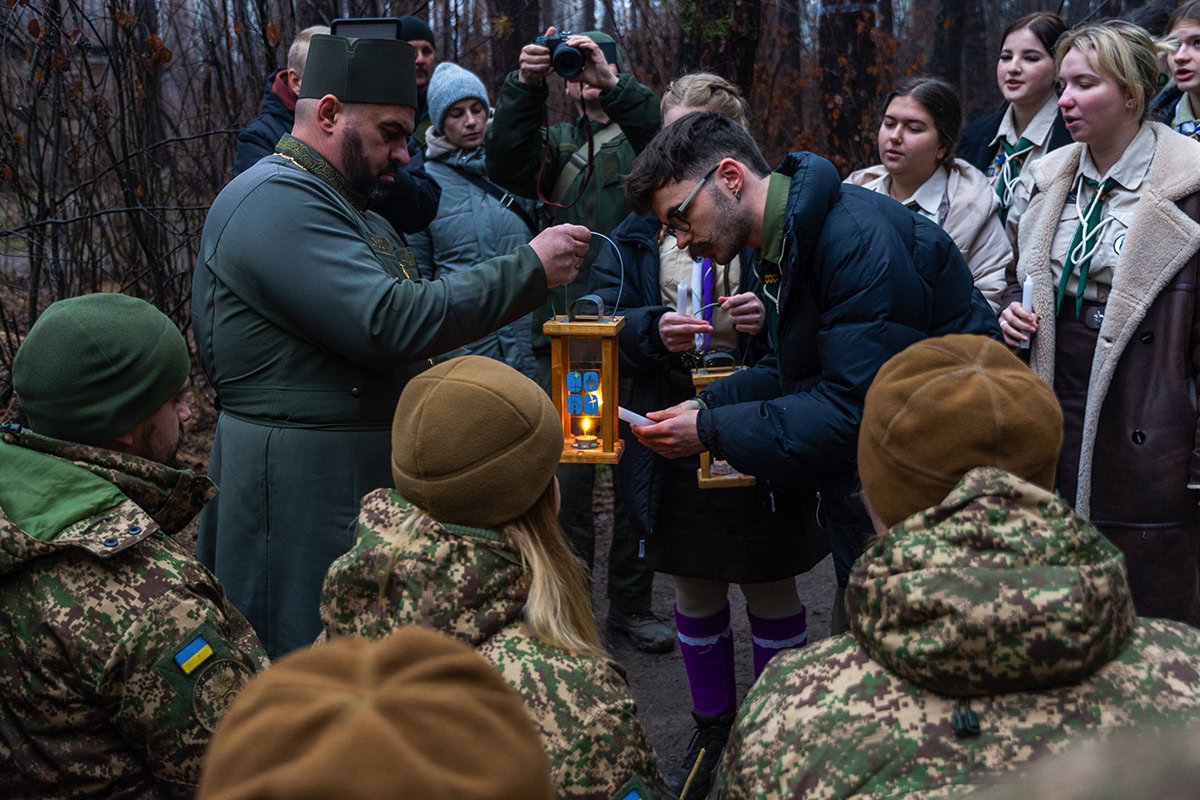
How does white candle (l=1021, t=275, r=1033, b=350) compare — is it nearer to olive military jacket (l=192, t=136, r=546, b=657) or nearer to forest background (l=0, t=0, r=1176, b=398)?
olive military jacket (l=192, t=136, r=546, b=657)

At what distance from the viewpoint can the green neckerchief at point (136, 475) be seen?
2316 millimetres

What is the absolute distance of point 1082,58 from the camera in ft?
12.6

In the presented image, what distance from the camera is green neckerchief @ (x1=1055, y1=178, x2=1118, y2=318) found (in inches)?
153

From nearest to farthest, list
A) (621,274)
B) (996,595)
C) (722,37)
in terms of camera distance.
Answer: (996,595) → (621,274) → (722,37)

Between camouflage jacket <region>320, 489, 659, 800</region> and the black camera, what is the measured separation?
111 inches

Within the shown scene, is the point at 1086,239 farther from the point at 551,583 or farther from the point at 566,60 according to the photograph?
the point at 551,583

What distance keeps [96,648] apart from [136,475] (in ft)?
1.24

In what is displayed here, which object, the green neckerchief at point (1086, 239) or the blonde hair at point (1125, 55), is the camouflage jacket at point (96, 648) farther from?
the blonde hair at point (1125, 55)

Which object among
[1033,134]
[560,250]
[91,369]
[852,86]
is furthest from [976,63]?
[91,369]

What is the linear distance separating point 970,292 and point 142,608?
2.42 metres

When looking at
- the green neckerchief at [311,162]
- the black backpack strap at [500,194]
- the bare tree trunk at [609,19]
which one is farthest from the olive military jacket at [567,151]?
the bare tree trunk at [609,19]

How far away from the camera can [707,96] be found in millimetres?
4453

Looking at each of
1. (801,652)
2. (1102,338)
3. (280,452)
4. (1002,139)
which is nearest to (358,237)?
(280,452)

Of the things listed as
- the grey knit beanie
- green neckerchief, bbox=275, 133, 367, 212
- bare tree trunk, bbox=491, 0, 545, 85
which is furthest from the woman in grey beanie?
bare tree trunk, bbox=491, 0, 545, 85
